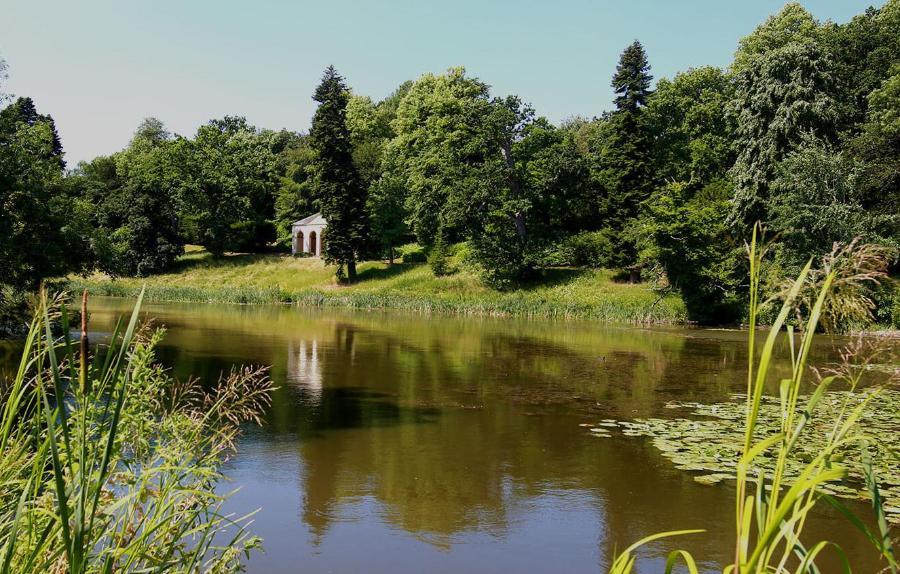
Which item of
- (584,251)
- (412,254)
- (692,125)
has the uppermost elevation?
(692,125)

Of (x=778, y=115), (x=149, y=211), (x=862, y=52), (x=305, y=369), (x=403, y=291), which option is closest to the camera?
(x=305, y=369)

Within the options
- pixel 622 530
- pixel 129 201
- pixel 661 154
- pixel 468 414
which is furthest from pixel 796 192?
pixel 129 201

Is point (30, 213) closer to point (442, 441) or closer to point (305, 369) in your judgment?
point (305, 369)

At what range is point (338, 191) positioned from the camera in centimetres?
4578

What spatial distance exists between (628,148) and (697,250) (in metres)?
9.27

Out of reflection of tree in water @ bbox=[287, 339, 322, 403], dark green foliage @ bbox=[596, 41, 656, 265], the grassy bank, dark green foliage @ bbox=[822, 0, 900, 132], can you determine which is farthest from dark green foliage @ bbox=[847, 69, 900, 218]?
reflection of tree in water @ bbox=[287, 339, 322, 403]

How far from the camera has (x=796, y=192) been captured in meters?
28.2

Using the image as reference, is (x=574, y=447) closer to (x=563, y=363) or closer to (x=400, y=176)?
(x=563, y=363)

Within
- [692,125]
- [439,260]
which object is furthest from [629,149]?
[439,260]

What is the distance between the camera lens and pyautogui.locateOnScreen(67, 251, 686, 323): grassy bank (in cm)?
3431

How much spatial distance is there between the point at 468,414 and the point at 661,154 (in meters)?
34.4

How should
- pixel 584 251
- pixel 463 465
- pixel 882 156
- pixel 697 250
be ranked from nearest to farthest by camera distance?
pixel 463 465 < pixel 882 156 < pixel 697 250 < pixel 584 251

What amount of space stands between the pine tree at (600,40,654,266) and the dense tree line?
101mm

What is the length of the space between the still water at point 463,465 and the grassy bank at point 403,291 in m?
14.5
